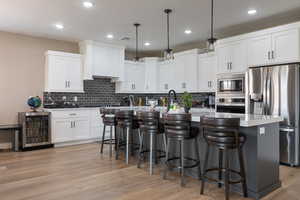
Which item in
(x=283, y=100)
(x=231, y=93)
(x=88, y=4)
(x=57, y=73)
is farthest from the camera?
(x=57, y=73)

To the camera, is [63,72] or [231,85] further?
[63,72]

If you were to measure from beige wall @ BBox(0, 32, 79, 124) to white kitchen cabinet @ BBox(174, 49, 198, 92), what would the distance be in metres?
3.57

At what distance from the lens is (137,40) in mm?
6039

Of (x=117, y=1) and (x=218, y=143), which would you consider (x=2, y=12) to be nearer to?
(x=117, y=1)

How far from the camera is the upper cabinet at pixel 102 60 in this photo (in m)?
5.96

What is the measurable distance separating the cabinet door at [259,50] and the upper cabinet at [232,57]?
0.41ft

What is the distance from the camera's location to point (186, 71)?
6199 millimetres

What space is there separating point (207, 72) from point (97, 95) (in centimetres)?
328

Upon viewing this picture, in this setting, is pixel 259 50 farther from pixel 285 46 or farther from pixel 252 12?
pixel 252 12

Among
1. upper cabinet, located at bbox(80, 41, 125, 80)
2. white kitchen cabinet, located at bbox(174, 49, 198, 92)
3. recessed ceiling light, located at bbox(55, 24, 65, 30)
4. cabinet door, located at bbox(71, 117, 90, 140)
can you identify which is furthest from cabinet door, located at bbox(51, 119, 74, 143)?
white kitchen cabinet, located at bbox(174, 49, 198, 92)

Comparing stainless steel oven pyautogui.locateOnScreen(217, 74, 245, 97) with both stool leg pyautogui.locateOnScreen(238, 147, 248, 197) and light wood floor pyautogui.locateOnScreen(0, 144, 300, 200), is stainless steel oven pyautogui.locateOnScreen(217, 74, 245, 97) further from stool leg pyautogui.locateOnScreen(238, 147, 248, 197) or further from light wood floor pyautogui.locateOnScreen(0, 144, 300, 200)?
stool leg pyautogui.locateOnScreen(238, 147, 248, 197)

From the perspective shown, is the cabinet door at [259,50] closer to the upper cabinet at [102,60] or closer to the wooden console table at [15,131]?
the upper cabinet at [102,60]

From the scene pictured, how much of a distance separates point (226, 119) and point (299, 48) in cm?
252

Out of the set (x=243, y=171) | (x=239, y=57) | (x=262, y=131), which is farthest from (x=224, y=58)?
(x=243, y=171)
